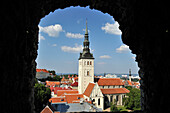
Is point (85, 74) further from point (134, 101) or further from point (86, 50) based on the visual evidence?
point (134, 101)

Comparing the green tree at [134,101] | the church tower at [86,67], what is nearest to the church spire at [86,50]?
the church tower at [86,67]

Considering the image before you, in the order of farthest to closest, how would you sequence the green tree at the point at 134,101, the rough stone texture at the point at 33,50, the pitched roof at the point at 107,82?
the pitched roof at the point at 107,82
the green tree at the point at 134,101
the rough stone texture at the point at 33,50

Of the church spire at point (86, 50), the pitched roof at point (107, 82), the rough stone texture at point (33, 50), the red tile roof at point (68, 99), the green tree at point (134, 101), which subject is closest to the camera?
the rough stone texture at point (33, 50)

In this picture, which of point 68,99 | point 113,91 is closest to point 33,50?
point 68,99

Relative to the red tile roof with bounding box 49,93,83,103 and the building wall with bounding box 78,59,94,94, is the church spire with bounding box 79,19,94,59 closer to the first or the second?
the building wall with bounding box 78,59,94,94

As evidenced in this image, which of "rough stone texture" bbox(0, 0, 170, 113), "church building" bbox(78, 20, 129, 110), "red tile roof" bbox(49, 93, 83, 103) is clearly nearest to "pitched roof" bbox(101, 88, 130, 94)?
"church building" bbox(78, 20, 129, 110)

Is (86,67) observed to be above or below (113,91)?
above

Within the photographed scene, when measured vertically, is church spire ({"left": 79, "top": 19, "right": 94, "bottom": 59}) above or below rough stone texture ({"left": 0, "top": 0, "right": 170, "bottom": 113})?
above

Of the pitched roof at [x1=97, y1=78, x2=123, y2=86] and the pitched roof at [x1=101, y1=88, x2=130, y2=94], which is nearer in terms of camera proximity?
the pitched roof at [x1=101, y1=88, x2=130, y2=94]

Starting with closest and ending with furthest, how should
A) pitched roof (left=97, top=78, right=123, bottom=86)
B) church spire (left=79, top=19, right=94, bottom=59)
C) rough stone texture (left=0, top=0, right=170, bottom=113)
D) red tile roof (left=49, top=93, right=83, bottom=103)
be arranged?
rough stone texture (left=0, top=0, right=170, bottom=113), red tile roof (left=49, top=93, right=83, bottom=103), church spire (left=79, top=19, right=94, bottom=59), pitched roof (left=97, top=78, right=123, bottom=86)

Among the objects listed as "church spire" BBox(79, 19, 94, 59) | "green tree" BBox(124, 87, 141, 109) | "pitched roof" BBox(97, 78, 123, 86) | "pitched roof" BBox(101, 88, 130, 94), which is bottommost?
"green tree" BBox(124, 87, 141, 109)

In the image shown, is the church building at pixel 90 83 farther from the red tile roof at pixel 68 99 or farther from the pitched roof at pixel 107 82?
the red tile roof at pixel 68 99

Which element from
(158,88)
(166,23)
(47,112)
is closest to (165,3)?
(166,23)

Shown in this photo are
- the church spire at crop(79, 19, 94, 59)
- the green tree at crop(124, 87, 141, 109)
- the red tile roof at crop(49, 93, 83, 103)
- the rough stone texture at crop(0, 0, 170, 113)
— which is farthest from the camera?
the church spire at crop(79, 19, 94, 59)
